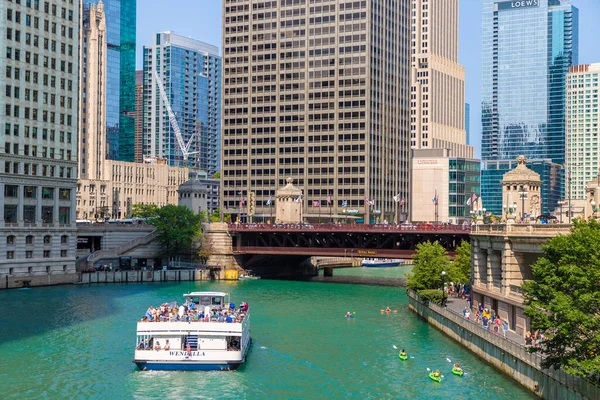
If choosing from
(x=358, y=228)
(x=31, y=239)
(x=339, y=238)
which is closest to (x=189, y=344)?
(x=31, y=239)

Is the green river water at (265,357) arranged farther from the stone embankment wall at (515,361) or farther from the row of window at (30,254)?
the row of window at (30,254)

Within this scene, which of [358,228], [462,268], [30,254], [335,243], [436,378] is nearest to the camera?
[436,378]

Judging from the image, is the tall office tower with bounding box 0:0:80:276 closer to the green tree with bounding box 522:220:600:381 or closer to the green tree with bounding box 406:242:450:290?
the green tree with bounding box 406:242:450:290

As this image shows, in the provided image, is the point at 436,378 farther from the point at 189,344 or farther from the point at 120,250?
the point at 120,250

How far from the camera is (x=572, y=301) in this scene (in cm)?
5281

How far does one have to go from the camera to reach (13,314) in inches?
3949

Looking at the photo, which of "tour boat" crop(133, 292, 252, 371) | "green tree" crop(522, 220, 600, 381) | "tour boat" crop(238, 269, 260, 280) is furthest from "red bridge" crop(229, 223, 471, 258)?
"green tree" crop(522, 220, 600, 381)

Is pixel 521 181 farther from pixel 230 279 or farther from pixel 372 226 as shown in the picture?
pixel 230 279

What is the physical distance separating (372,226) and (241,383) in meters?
87.8

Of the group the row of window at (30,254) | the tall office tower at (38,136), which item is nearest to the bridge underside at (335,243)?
the row of window at (30,254)

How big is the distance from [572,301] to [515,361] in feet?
42.2

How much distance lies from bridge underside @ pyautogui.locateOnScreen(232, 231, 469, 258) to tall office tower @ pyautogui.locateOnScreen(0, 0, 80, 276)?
37933mm

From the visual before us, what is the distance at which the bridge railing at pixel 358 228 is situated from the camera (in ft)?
464

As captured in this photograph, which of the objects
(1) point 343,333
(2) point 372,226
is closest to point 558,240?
(1) point 343,333
